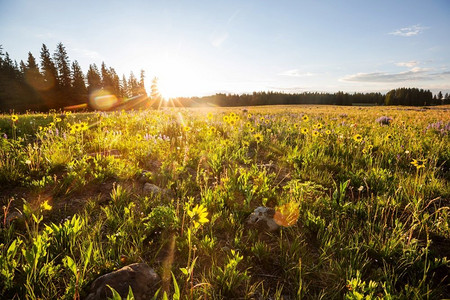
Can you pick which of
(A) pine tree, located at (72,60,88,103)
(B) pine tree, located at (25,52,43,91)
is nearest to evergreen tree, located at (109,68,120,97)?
(A) pine tree, located at (72,60,88,103)

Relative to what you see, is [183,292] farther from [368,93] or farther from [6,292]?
[368,93]

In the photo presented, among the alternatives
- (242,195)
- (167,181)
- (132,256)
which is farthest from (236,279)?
(167,181)

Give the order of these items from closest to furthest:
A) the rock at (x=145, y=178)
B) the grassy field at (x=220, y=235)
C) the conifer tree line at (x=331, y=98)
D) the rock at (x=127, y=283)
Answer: the rock at (x=127, y=283) < the grassy field at (x=220, y=235) < the rock at (x=145, y=178) < the conifer tree line at (x=331, y=98)

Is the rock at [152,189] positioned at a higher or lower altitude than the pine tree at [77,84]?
lower

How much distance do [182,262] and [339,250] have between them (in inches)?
64.8

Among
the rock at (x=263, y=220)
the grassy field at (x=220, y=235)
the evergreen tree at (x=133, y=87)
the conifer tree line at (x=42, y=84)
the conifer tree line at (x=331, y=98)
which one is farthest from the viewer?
the conifer tree line at (x=331, y=98)

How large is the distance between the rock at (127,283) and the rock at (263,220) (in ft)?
4.24

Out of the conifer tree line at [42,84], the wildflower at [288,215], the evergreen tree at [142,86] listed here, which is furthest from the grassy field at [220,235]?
the evergreen tree at [142,86]

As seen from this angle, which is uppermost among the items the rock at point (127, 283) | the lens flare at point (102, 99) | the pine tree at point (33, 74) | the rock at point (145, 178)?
the pine tree at point (33, 74)

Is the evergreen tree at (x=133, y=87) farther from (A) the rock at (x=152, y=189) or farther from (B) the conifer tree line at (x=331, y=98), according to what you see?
(A) the rock at (x=152, y=189)

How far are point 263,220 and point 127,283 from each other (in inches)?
63.5

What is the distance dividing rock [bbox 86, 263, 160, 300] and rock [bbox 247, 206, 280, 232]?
1.29m

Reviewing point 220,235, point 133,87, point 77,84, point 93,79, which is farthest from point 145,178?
point 133,87

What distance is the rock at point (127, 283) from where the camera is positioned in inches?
71.2
